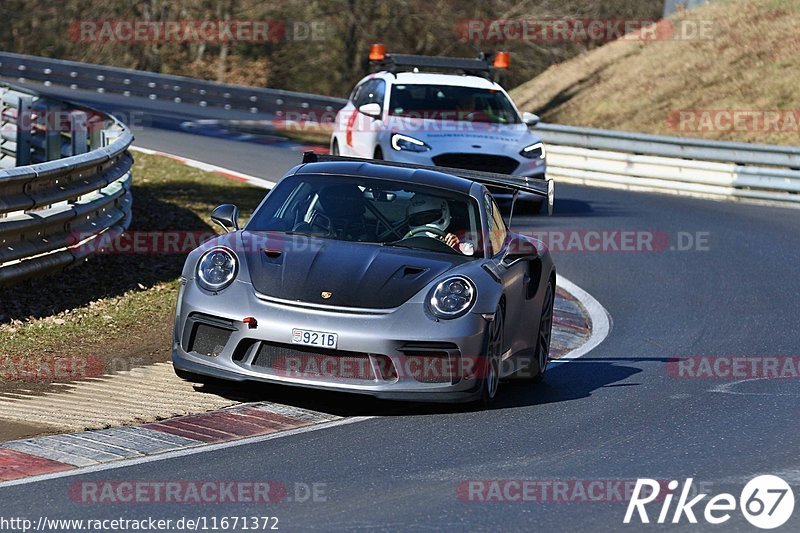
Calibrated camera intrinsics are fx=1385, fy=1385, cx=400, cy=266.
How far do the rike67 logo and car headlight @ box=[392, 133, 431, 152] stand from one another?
1055 cm

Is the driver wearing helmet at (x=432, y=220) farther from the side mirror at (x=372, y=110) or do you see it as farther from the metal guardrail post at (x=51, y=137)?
the metal guardrail post at (x=51, y=137)

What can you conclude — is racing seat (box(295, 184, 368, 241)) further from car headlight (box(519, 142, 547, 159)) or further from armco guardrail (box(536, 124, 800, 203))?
armco guardrail (box(536, 124, 800, 203))

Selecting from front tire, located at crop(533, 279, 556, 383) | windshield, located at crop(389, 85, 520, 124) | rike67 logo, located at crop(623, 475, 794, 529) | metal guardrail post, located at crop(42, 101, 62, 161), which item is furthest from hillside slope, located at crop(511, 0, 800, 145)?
rike67 logo, located at crop(623, 475, 794, 529)

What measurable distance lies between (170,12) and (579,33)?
577 inches

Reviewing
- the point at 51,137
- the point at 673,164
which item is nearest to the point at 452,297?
the point at 51,137

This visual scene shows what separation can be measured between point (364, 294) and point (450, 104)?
10474 mm

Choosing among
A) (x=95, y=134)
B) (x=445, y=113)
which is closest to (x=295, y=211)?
(x=95, y=134)

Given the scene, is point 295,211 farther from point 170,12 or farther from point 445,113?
point 170,12

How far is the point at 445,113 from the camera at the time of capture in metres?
17.6

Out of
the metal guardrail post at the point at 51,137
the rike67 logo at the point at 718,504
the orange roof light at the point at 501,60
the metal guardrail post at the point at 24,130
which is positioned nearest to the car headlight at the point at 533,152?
the orange roof light at the point at 501,60

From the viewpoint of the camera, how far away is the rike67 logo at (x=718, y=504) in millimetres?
5652

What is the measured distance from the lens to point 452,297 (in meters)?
7.66

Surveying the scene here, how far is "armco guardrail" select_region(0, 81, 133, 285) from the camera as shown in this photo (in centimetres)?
1015

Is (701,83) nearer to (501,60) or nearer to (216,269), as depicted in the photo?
(501,60)
